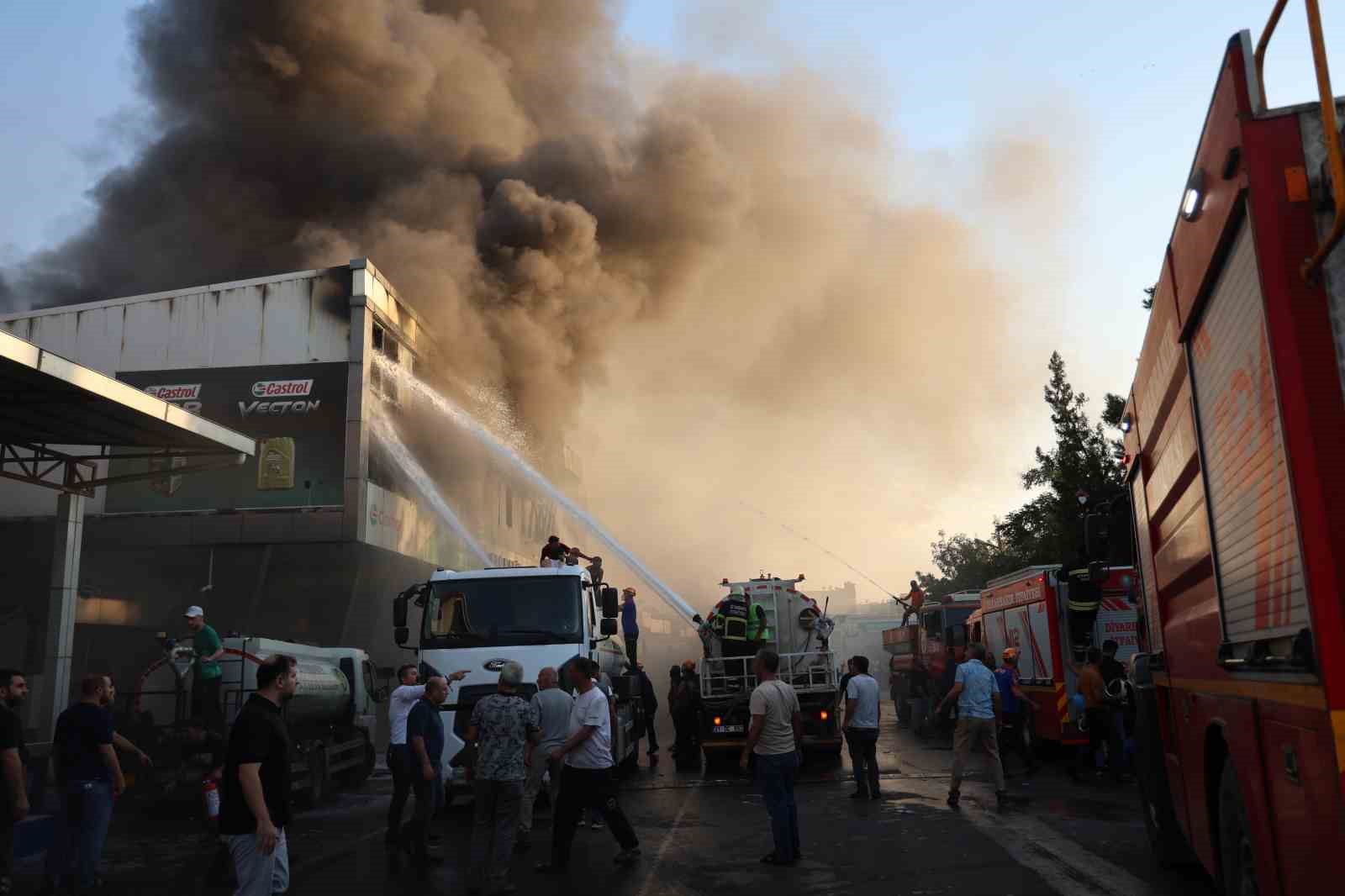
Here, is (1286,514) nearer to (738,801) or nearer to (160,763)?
(738,801)

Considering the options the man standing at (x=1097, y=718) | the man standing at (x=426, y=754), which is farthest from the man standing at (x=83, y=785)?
the man standing at (x=1097, y=718)

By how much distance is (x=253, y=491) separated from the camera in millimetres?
25922

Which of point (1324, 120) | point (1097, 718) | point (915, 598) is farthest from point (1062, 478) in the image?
point (1324, 120)

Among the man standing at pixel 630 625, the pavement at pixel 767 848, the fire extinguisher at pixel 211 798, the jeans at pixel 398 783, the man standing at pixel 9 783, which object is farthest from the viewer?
the man standing at pixel 630 625

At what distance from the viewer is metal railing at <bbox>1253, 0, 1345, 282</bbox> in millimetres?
2779

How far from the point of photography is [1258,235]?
307 cm

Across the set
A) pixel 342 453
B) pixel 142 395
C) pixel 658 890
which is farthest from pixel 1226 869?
pixel 342 453

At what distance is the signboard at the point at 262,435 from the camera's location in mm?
25828

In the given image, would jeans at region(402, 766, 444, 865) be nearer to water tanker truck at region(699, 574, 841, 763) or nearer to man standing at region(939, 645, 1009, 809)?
man standing at region(939, 645, 1009, 809)

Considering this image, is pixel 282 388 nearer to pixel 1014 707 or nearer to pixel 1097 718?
pixel 1014 707

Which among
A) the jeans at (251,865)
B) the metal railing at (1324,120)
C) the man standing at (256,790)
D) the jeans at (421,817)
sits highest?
the metal railing at (1324,120)

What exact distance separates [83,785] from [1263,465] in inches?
293

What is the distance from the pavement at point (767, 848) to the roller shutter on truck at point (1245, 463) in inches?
134

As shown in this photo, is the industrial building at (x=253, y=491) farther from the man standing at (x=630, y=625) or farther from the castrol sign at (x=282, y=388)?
the man standing at (x=630, y=625)
